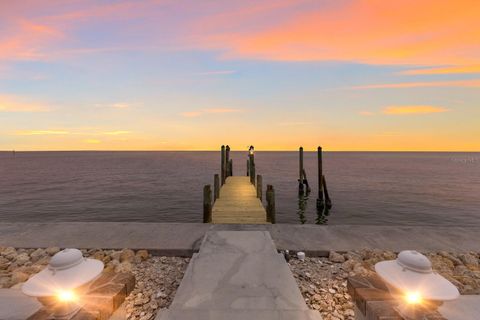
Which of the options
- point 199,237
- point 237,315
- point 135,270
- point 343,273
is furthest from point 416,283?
point 199,237

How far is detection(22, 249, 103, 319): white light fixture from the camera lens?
2334 mm

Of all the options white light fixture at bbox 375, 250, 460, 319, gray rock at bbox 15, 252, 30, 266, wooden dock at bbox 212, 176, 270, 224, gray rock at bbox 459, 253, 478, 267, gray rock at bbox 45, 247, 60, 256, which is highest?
white light fixture at bbox 375, 250, 460, 319

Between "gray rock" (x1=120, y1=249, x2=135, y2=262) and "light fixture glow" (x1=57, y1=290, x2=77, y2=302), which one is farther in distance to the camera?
"gray rock" (x1=120, y1=249, x2=135, y2=262)

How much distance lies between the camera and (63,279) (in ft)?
7.77

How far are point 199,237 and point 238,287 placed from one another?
3106mm

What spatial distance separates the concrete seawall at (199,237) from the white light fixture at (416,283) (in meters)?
3.78

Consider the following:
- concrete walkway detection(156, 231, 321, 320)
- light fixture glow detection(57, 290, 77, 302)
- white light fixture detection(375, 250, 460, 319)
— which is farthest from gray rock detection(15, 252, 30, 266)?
white light fixture detection(375, 250, 460, 319)

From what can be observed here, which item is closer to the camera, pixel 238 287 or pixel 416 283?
pixel 416 283

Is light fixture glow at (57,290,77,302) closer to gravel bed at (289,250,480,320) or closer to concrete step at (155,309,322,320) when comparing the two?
concrete step at (155,309,322,320)

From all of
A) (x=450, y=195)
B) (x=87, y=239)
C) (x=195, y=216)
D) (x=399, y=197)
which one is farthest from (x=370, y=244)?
(x=450, y=195)

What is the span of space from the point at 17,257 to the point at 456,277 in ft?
30.8

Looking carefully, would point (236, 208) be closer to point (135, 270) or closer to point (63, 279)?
point (135, 270)

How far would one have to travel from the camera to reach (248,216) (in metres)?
10.9

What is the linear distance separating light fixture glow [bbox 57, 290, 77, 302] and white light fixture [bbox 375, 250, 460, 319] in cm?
294
